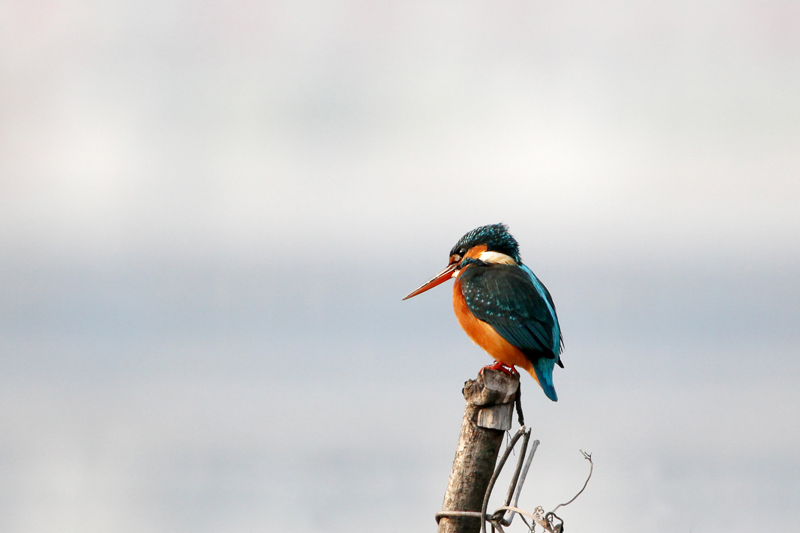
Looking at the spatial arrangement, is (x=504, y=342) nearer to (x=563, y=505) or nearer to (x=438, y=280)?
(x=438, y=280)

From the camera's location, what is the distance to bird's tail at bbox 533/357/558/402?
414 centimetres

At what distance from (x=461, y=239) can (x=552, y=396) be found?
135 centimetres

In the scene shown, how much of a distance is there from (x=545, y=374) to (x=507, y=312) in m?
0.45

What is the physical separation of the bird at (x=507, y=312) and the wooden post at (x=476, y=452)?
84 cm

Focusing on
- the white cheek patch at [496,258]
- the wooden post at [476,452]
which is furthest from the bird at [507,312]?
the wooden post at [476,452]

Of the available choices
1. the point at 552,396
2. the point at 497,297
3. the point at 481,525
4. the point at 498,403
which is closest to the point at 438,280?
Result: the point at 497,297

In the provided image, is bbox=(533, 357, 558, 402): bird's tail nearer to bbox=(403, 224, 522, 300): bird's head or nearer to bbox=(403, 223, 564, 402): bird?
bbox=(403, 223, 564, 402): bird

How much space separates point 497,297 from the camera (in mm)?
4312

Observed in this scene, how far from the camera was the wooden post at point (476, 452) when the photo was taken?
322 centimetres

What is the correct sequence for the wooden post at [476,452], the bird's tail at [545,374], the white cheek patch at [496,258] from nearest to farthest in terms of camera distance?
the wooden post at [476,452], the bird's tail at [545,374], the white cheek patch at [496,258]

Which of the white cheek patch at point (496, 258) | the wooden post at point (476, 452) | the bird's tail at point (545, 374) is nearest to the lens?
the wooden post at point (476, 452)

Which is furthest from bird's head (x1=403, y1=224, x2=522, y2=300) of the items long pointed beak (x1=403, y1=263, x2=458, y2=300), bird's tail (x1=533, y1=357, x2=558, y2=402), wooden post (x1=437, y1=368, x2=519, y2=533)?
wooden post (x1=437, y1=368, x2=519, y2=533)

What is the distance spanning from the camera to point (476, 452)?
10.6 feet

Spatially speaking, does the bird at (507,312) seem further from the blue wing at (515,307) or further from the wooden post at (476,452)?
the wooden post at (476,452)
